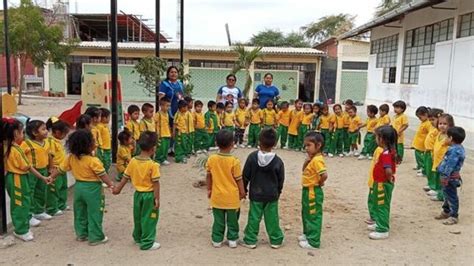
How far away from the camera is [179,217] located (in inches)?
174

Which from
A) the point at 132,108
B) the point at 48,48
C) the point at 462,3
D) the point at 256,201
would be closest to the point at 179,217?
the point at 256,201

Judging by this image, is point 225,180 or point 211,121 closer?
point 225,180

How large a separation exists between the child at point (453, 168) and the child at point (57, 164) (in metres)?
3.82

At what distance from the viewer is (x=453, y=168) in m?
4.20

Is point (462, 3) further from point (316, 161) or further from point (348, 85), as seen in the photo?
point (348, 85)

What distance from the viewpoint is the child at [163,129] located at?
6816mm

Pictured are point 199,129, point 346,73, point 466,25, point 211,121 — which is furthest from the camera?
point 346,73

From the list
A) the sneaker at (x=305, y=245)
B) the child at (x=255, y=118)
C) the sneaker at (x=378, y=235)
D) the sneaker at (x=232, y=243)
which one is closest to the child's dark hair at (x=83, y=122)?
the sneaker at (x=232, y=243)

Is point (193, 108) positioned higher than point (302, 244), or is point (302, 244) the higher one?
point (193, 108)

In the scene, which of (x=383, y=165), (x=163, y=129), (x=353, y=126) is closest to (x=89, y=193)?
(x=383, y=165)

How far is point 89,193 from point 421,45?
12.8 meters

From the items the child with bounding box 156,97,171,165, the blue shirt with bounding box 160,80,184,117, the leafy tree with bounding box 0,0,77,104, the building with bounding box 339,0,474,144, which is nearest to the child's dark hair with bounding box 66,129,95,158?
the child with bounding box 156,97,171,165

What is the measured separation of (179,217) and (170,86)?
3.18m

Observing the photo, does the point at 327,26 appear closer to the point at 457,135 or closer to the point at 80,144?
the point at 457,135
